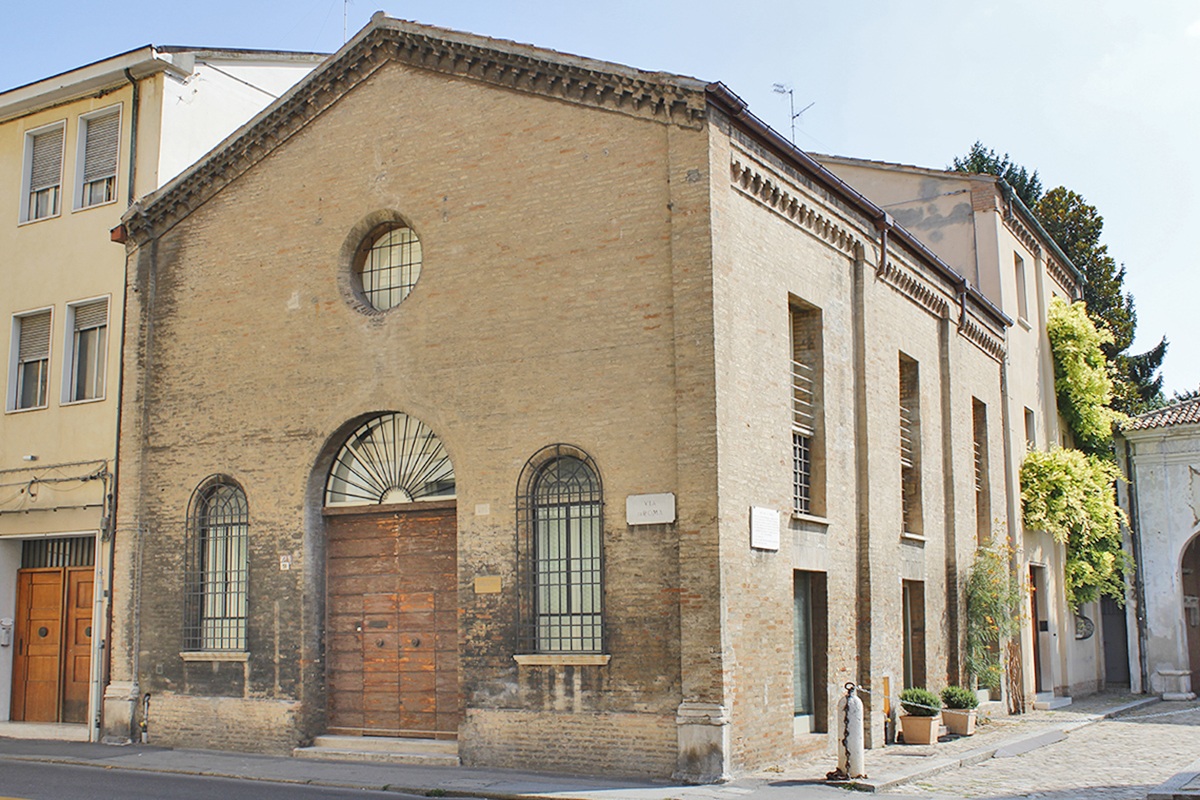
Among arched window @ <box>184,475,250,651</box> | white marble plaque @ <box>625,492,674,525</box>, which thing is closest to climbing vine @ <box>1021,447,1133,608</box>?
white marble plaque @ <box>625,492,674,525</box>

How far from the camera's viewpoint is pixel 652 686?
1219 centimetres

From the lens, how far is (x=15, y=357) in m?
18.3

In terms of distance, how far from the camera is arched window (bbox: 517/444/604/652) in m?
12.9

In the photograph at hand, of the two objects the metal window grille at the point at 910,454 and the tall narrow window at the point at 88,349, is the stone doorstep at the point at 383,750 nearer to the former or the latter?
the tall narrow window at the point at 88,349

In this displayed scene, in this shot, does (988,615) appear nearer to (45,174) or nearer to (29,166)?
(45,174)

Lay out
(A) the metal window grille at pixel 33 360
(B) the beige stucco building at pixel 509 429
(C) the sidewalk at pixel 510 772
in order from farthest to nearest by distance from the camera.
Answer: (A) the metal window grille at pixel 33 360, (B) the beige stucco building at pixel 509 429, (C) the sidewalk at pixel 510 772

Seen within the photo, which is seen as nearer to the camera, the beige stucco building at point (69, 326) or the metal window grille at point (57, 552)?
the beige stucco building at point (69, 326)

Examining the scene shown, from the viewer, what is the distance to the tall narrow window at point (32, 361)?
18.0 m

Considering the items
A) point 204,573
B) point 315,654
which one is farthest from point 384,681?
point 204,573

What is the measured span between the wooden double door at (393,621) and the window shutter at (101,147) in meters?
7.41

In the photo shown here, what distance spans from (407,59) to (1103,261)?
82.4 feet

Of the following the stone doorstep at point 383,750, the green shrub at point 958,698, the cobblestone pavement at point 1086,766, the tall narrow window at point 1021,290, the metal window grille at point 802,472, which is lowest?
the cobblestone pavement at point 1086,766

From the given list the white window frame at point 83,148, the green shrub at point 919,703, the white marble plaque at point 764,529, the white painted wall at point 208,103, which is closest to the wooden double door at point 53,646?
the white window frame at point 83,148

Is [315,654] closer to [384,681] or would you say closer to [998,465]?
[384,681]
